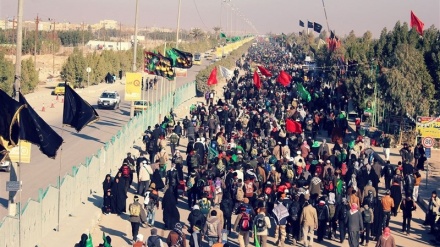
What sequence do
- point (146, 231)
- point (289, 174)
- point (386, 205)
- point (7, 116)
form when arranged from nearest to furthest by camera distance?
point (7, 116) < point (386, 205) < point (146, 231) < point (289, 174)

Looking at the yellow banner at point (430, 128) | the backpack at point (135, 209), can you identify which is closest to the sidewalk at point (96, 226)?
the backpack at point (135, 209)

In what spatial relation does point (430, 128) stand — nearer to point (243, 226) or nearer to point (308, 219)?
point (308, 219)

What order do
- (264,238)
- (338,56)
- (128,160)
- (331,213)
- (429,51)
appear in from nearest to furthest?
(264,238)
(331,213)
(128,160)
(429,51)
(338,56)

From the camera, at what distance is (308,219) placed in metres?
16.6

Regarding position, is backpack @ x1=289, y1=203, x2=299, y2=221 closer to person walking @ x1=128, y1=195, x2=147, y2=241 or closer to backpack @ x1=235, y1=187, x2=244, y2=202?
backpack @ x1=235, y1=187, x2=244, y2=202

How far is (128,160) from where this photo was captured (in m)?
21.6

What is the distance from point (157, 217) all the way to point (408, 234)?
553cm

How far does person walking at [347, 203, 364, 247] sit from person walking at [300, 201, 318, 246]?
70cm

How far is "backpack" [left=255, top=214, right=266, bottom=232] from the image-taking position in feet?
51.6

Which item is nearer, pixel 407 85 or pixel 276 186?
pixel 276 186

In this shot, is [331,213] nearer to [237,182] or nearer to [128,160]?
[237,182]

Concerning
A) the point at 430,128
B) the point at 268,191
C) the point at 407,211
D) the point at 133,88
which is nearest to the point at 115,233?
the point at 268,191

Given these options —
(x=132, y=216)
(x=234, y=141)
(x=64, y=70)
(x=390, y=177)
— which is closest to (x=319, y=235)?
(x=132, y=216)

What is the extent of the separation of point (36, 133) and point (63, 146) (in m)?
16.2
